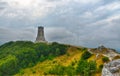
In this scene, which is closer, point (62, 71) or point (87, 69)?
point (87, 69)

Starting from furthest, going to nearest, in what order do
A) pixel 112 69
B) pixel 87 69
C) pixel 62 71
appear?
pixel 62 71 → pixel 87 69 → pixel 112 69

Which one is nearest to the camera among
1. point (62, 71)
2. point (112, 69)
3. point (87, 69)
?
point (112, 69)

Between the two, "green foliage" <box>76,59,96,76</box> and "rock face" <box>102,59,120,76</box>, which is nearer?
"rock face" <box>102,59,120,76</box>

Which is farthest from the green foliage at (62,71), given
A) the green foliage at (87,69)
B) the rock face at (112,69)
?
the rock face at (112,69)

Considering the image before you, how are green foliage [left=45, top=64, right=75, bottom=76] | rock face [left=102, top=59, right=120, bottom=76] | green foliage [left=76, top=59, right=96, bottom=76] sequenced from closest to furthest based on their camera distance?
rock face [left=102, top=59, right=120, bottom=76] < green foliage [left=76, top=59, right=96, bottom=76] < green foliage [left=45, top=64, right=75, bottom=76]

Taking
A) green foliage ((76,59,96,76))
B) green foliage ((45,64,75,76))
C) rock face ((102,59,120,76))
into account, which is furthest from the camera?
green foliage ((45,64,75,76))

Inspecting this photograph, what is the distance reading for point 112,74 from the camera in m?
126

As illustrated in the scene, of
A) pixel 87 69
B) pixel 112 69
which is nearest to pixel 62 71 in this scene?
pixel 87 69

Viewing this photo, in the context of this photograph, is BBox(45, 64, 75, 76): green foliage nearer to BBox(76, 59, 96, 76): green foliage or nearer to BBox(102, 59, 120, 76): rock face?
BBox(76, 59, 96, 76): green foliage

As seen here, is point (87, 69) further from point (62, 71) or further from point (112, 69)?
point (112, 69)

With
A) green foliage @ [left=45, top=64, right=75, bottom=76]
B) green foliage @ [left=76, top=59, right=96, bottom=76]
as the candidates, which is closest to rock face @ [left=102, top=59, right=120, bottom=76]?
green foliage @ [left=76, top=59, right=96, bottom=76]

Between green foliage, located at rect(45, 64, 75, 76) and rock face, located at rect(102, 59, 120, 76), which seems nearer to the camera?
rock face, located at rect(102, 59, 120, 76)

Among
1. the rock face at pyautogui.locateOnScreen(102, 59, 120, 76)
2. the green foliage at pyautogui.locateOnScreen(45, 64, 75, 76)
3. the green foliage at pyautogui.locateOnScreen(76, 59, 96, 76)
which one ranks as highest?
the rock face at pyautogui.locateOnScreen(102, 59, 120, 76)

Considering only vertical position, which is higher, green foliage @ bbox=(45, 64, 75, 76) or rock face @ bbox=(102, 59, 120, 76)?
rock face @ bbox=(102, 59, 120, 76)
